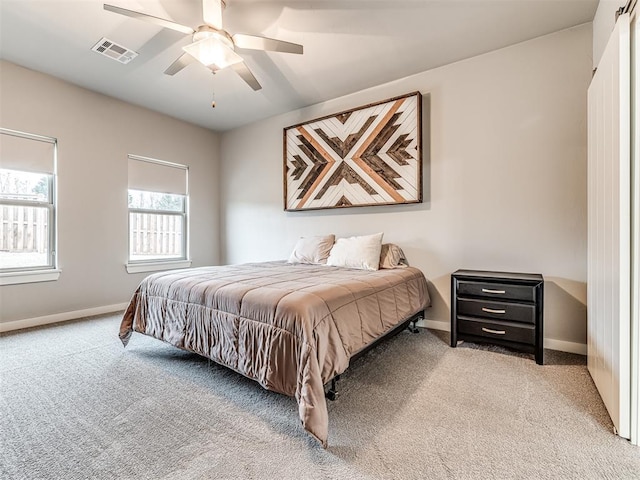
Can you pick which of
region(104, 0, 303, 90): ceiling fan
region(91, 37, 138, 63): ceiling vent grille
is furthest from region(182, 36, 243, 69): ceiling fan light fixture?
region(91, 37, 138, 63): ceiling vent grille

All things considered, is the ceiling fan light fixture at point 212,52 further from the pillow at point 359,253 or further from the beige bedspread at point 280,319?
the pillow at point 359,253

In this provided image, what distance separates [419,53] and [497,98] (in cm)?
89

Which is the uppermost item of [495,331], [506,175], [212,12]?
[212,12]

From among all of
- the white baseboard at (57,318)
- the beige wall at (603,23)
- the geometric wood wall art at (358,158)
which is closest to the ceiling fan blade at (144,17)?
the geometric wood wall art at (358,158)

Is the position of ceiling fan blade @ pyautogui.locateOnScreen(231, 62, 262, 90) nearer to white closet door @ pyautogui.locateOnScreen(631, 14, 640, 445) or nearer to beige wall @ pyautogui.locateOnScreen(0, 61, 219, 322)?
white closet door @ pyautogui.locateOnScreen(631, 14, 640, 445)

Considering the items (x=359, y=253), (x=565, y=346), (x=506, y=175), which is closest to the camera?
(x=565, y=346)

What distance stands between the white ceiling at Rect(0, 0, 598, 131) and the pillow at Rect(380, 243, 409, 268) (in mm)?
1973

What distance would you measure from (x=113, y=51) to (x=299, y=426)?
368 centimetres

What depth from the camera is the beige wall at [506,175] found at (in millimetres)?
2662

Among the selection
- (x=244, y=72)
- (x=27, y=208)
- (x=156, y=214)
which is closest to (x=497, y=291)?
(x=244, y=72)

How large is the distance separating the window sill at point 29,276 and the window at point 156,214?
2.71 feet

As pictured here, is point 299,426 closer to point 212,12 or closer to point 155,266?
point 212,12

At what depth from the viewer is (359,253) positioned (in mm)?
3232

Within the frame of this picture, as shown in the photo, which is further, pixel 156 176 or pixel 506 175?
pixel 156 176
